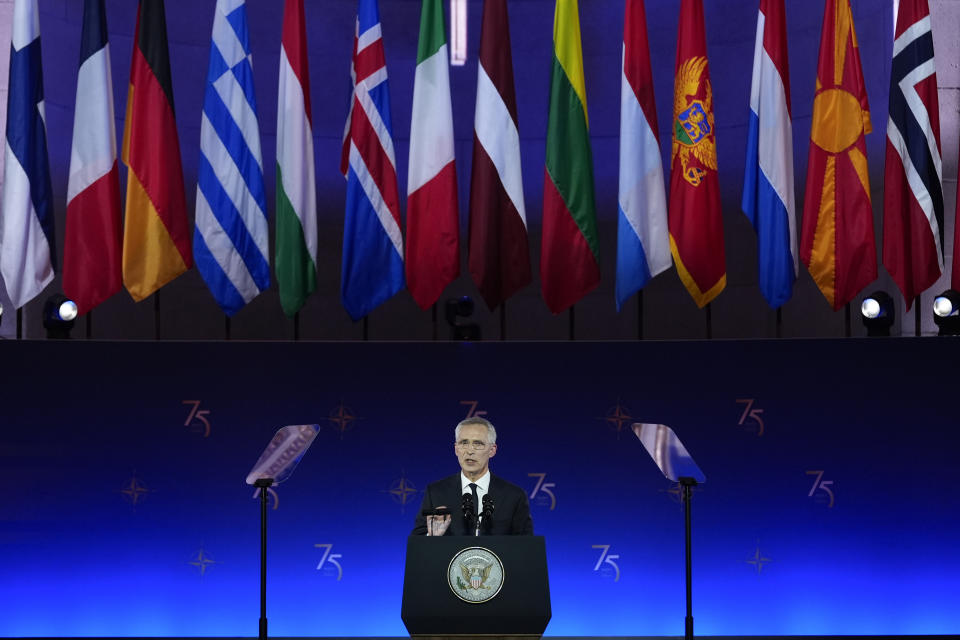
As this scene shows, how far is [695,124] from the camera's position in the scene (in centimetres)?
592

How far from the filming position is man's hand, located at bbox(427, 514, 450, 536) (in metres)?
3.71

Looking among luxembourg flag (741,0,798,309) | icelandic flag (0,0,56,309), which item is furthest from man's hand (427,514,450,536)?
icelandic flag (0,0,56,309)

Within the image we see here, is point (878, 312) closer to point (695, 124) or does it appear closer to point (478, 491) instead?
point (695, 124)

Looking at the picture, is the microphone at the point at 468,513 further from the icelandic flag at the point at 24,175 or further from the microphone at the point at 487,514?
the icelandic flag at the point at 24,175

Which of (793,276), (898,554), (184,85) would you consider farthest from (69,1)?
(898,554)

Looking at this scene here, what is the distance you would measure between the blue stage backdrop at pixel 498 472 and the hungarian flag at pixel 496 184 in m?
0.44

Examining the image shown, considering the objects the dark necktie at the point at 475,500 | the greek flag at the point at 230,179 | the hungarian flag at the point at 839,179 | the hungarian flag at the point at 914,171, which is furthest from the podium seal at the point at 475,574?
the hungarian flag at the point at 914,171

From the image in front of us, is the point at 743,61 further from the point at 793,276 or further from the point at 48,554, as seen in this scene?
the point at 48,554

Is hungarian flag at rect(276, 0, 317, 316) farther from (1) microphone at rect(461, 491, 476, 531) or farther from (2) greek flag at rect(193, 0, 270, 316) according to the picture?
(1) microphone at rect(461, 491, 476, 531)

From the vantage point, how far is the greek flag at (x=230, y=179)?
591 centimetres

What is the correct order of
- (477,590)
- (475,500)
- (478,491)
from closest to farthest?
(477,590)
(475,500)
(478,491)

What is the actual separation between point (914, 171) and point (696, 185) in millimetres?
1224

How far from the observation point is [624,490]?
5758 millimetres

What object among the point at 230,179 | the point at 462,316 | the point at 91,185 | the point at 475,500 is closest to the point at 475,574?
the point at 475,500
